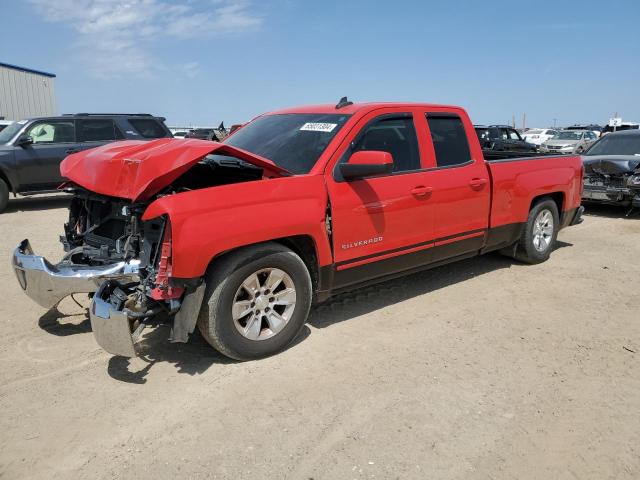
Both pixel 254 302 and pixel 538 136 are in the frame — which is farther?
pixel 538 136

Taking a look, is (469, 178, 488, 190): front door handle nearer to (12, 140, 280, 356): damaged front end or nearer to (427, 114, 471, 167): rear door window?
(427, 114, 471, 167): rear door window

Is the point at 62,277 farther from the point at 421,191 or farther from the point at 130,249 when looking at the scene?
the point at 421,191

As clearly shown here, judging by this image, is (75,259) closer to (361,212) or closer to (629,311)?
(361,212)

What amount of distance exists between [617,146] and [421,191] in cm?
764

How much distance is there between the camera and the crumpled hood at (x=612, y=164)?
→ 29.5 feet

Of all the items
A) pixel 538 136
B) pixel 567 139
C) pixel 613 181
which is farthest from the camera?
pixel 538 136

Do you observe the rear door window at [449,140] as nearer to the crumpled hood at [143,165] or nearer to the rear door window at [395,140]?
the rear door window at [395,140]

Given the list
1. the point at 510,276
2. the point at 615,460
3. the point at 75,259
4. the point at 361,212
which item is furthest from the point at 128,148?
the point at 510,276

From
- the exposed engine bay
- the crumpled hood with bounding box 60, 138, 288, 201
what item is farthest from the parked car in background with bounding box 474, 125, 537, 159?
the crumpled hood with bounding box 60, 138, 288, 201

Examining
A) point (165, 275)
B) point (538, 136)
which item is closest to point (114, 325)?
point (165, 275)

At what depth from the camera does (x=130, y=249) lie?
11.9 ft

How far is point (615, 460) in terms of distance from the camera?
270 cm

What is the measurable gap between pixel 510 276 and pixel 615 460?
3.27 m

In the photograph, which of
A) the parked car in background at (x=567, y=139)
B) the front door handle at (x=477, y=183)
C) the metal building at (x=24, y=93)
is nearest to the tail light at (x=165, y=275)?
the front door handle at (x=477, y=183)
